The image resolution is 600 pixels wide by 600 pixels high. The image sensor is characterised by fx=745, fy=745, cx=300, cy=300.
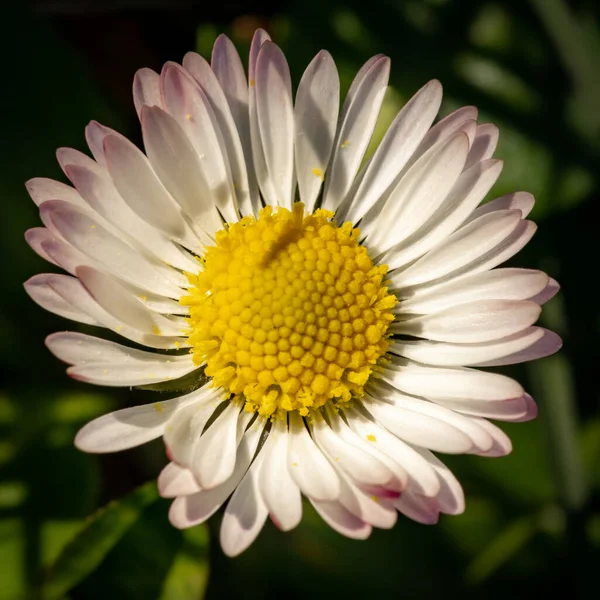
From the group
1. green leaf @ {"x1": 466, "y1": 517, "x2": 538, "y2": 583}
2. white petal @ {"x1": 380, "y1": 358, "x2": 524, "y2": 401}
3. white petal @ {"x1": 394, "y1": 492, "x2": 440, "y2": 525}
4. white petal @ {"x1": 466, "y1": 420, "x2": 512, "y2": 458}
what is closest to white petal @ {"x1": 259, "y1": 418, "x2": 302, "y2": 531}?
white petal @ {"x1": 394, "y1": 492, "x2": 440, "y2": 525}

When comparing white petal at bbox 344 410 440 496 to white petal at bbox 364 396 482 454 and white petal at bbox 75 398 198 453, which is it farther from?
white petal at bbox 75 398 198 453

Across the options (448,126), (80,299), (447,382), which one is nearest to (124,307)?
(80,299)

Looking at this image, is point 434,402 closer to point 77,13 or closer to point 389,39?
point 389,39

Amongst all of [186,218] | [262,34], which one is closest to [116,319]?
[186,218]

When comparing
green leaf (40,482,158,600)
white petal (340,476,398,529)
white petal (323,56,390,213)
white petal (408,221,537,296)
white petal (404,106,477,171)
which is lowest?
white petal (340,476,398,529)

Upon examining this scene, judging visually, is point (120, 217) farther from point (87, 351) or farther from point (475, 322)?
point (475, 322)

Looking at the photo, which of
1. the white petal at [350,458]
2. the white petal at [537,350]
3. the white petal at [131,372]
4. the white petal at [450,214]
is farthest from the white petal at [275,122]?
the white petal at [537,350]
